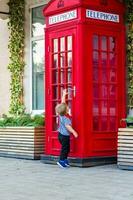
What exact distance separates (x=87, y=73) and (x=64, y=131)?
46.3 inches

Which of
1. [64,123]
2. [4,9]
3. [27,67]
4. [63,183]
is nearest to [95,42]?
[64,123]

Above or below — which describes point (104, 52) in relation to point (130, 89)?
above

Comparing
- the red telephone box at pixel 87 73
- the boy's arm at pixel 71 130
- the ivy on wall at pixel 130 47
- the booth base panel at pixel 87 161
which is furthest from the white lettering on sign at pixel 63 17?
the booth base panel at pixel 87 161

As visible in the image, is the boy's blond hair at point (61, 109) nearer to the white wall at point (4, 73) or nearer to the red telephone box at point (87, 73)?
the red telephone box at point (87, 73)

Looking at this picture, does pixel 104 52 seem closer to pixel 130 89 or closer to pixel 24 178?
pixel 130 89

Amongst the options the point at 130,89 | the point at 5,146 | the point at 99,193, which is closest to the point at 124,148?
the point at 130,89

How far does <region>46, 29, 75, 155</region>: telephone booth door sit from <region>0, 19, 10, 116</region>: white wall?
13.0 ft

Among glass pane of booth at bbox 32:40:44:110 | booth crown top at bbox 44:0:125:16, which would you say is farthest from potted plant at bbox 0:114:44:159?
booth crown top at bbox 44:0:125:16

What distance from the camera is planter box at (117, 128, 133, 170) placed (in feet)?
30.7

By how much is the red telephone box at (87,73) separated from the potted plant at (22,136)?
2.84 ft

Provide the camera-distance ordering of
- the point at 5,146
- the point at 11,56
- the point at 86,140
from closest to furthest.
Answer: the point at 86,140
the point at 5,146
the point at 11,56

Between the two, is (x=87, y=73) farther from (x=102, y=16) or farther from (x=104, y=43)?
(x=102, y=16)

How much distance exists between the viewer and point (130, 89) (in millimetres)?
10695

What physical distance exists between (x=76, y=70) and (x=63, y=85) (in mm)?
578
